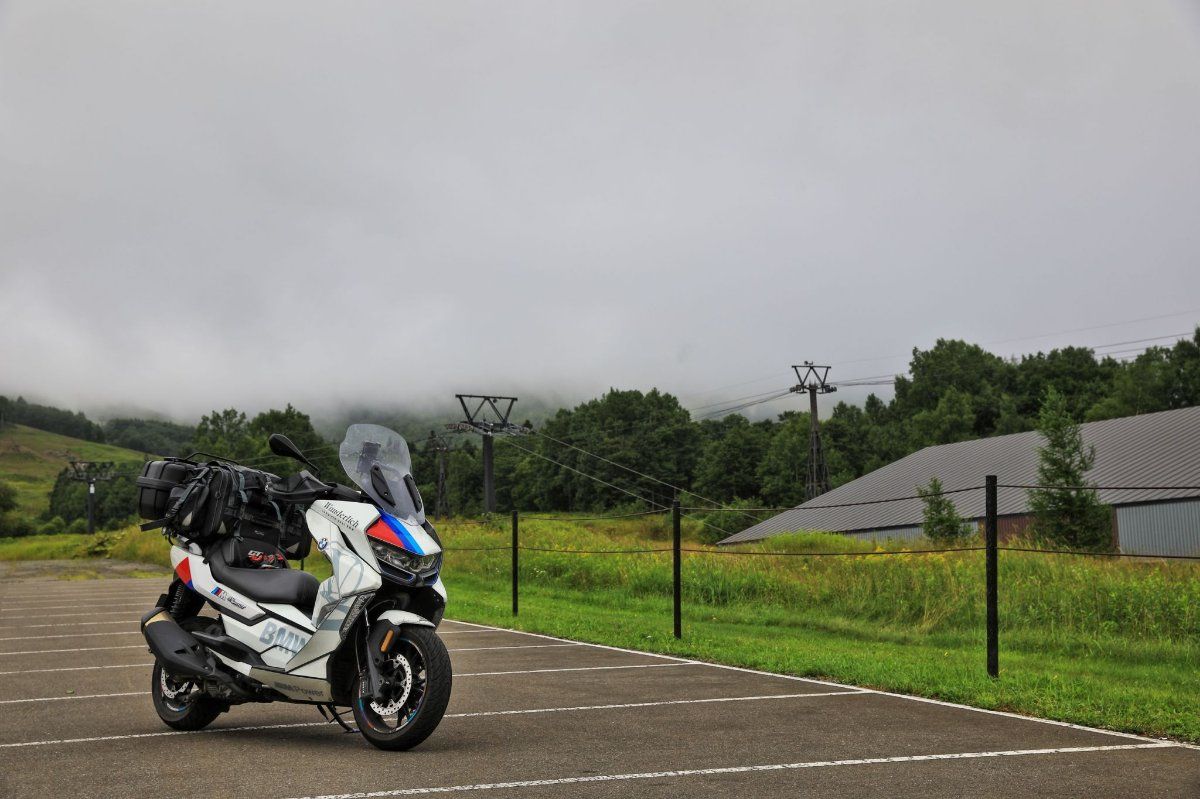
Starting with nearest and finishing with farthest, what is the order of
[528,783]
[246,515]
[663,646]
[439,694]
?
[528,783] → [439,694] → [246,515] → [663,646]

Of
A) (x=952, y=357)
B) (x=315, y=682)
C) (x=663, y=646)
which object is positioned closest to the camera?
(x=315, y=682)

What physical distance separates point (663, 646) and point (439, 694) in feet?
21.4

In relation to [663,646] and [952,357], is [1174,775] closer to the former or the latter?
[663,646]

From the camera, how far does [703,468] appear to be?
4382 inches

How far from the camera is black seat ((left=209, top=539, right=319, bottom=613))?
6.75 meters

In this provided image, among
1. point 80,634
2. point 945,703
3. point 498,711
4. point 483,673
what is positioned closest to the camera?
point 498,711

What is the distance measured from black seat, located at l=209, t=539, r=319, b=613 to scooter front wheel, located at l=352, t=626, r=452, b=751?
691 mm

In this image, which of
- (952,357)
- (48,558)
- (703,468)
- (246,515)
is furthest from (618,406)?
(246,515)

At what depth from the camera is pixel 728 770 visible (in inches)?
227

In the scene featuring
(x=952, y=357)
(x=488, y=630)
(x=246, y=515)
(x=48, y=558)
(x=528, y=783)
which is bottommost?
(x=48, y=558)

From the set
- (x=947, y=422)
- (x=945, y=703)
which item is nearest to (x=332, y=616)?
(x=945, y=703)

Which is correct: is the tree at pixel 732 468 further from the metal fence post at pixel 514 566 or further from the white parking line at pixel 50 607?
the metal fence post at pixel 514 566

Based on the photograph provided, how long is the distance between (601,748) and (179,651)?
271 centimetres

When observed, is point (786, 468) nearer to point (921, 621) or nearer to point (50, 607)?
point (50, 607)
